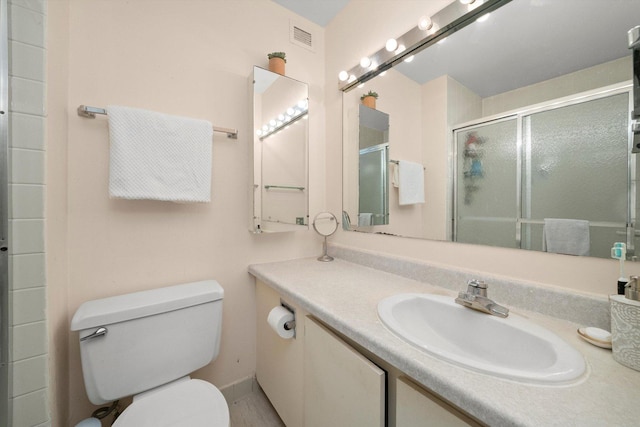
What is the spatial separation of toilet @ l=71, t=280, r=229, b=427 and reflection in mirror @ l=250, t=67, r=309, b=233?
501mm

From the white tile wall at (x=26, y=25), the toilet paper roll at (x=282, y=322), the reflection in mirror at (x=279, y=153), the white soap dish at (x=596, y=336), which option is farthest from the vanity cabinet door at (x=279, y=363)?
the white tile wall at (x=26, y=25)

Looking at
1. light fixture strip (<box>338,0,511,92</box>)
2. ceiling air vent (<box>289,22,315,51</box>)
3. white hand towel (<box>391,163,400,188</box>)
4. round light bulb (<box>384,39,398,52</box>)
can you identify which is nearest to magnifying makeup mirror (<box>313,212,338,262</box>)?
white hand towel (<box>391,163,400,188</box>)

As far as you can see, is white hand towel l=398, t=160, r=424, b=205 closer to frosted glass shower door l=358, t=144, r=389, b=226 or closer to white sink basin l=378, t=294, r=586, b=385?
frosted glass shower door l=358, t=144, r=389, b=226

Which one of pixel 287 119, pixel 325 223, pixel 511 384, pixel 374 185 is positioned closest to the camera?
pixel 511 384

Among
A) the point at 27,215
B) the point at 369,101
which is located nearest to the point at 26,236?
the point at 27,215

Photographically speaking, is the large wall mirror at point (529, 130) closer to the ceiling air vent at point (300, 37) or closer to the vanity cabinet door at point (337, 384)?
the vanity cabinet door at point (337, 384)

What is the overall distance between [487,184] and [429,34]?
71 cm

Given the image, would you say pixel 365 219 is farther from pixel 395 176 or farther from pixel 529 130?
→ pixel 529 130

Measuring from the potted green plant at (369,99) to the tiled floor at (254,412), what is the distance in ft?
5.78

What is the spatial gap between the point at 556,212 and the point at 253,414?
1.62 meters

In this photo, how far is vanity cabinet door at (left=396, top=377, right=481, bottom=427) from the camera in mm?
485

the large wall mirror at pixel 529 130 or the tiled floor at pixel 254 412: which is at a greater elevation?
the large wall mirror at pixel 529 130

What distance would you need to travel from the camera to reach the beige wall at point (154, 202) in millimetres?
958

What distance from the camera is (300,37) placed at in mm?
1577
